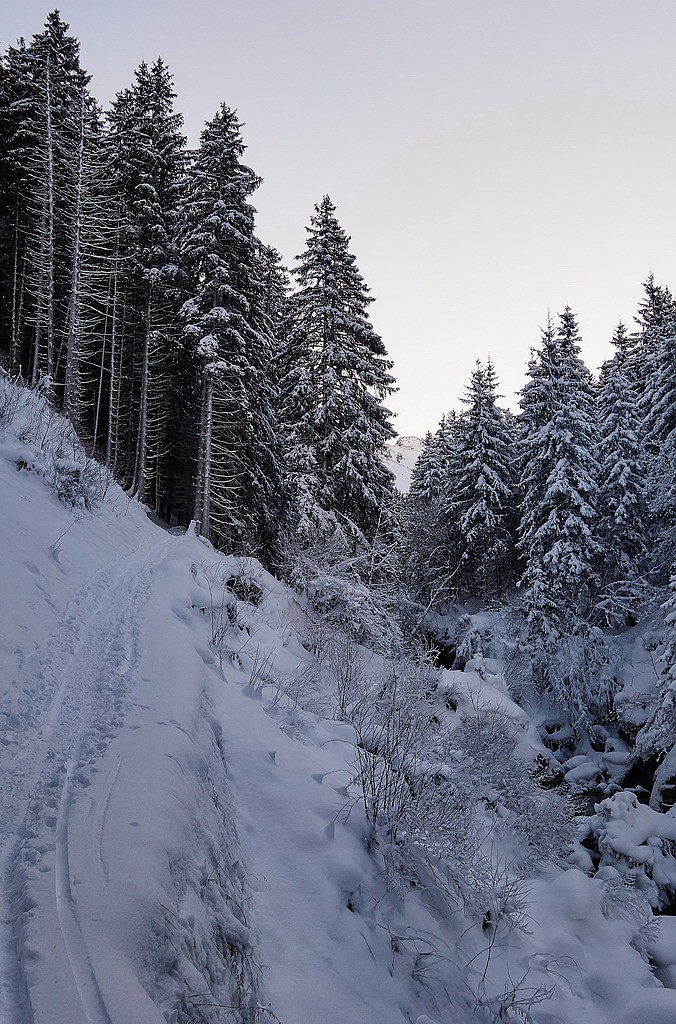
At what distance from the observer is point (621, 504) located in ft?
62.8

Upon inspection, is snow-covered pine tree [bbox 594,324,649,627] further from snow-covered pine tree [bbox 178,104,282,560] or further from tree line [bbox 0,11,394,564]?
snow-covered pine tree [bbox 178,104,282,560]

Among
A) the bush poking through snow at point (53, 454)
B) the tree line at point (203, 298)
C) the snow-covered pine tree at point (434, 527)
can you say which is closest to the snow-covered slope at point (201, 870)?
the bush poking through snow at point (53, 454)

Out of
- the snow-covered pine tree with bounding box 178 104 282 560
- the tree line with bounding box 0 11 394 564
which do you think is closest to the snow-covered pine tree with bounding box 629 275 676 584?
the tree line with bounding box 0 11 394 564

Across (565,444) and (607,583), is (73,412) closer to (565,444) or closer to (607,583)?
(565,444)

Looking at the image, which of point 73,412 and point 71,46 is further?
point 71,46

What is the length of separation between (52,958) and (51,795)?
957 mm

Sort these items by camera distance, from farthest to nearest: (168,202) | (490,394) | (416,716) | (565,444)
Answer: (490,394), (168,202), (565,444), (416,716)

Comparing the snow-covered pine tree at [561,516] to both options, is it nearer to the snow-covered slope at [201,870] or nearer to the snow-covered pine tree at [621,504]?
the snow-covered pine tree at [621,504]

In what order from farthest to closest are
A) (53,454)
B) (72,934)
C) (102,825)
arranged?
(53,454)
(102,825)
(72,934)

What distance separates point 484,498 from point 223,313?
40.9 feet

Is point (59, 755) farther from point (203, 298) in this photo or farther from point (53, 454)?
point (203, 298)

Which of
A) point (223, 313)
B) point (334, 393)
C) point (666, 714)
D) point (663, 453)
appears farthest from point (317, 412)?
point (666, 714)

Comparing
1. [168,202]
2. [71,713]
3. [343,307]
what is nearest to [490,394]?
[343,307]

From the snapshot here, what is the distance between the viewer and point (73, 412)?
1736 cm
